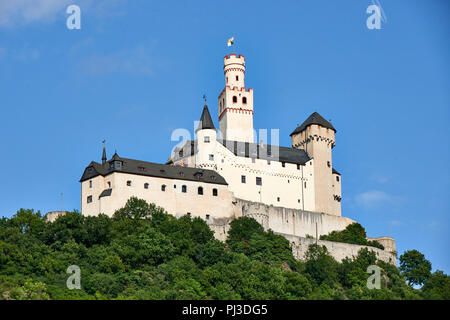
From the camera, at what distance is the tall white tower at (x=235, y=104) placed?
10962 cm

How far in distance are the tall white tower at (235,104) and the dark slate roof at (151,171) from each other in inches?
419

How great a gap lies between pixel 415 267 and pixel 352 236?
7.21 m

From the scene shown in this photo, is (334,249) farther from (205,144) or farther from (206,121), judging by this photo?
(206,121)

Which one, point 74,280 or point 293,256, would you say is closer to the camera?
point 74,280

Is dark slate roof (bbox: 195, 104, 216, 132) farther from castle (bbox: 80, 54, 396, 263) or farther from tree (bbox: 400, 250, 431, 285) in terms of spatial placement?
tree (bbox: 400, 250, 431, 285)

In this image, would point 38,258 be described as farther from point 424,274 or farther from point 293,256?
point 424,274

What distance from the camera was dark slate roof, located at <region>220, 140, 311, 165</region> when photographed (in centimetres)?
10432

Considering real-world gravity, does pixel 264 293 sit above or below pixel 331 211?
below

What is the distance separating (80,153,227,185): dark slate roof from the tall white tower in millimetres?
10654

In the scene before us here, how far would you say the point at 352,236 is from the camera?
102125 mm
